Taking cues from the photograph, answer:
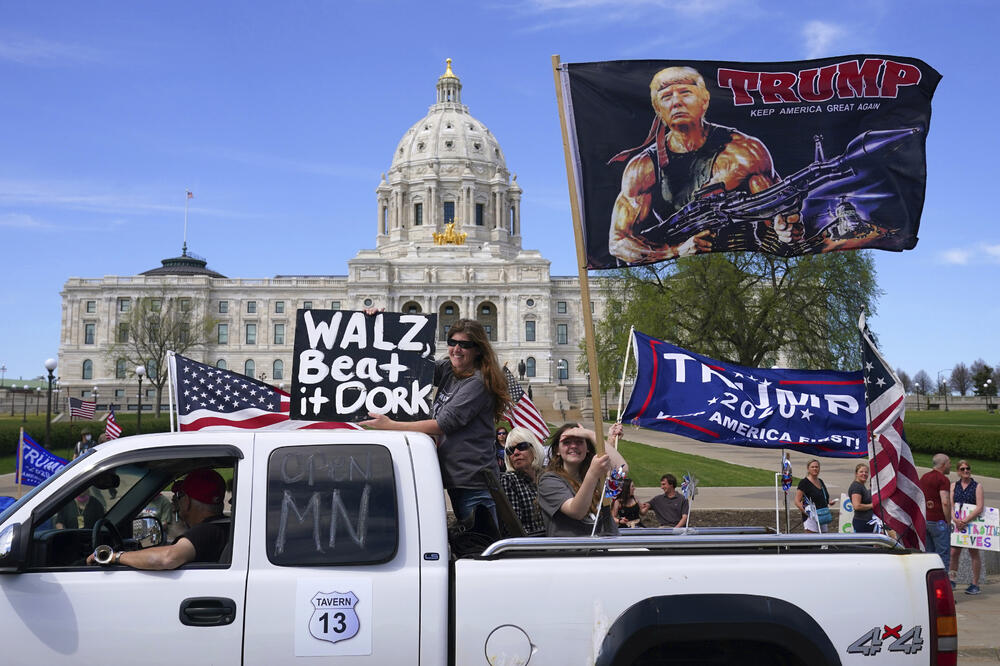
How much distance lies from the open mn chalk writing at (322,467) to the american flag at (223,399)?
116 inches

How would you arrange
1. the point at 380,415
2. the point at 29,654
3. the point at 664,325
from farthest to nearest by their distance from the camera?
the point at 664,325 → the point at 380,415 → the point at 29,654

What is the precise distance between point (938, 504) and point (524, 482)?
24.1ft

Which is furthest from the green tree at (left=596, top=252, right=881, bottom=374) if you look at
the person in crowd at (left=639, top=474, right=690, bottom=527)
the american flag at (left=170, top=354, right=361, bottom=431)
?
the american flag at (left=170, top=354, right=361, bottom=431)

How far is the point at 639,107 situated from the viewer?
7.11 meters

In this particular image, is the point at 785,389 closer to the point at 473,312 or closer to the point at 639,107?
the point at 639,107

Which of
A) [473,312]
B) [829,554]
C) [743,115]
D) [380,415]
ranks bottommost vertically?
[829,554]

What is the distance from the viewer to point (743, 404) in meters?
6.80

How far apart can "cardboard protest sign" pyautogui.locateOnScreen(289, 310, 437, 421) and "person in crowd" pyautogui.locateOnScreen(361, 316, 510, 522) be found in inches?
4.4

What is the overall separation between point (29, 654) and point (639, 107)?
5529mm

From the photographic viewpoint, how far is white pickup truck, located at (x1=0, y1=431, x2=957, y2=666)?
417 cm

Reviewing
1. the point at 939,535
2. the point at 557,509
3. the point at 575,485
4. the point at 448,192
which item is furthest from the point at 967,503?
the point at 448,192

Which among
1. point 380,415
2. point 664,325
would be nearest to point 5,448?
point 664,325

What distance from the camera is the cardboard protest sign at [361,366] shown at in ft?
18.7

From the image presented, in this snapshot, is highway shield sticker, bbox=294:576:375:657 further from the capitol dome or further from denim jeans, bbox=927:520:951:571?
the capitol dome
